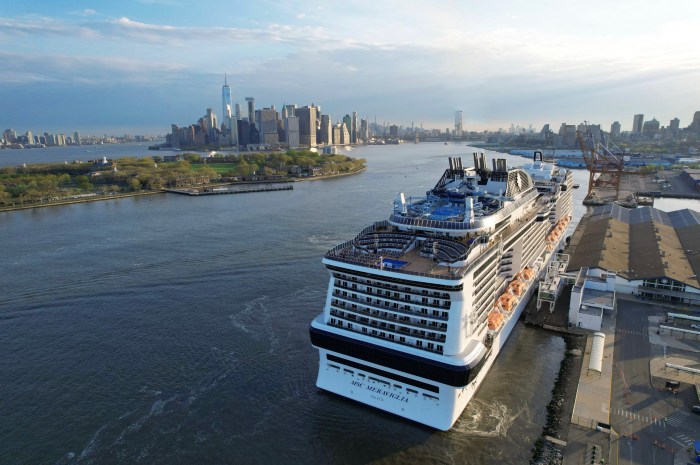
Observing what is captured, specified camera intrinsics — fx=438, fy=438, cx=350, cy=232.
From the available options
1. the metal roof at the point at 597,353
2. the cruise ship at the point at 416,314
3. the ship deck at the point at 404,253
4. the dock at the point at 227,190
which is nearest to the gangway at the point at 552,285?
the metal roof at the point at 597,353

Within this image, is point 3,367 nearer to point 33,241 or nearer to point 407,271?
point 407,271

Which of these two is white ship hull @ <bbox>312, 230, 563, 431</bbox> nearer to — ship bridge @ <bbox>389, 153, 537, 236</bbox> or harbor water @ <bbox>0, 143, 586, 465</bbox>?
harbor water @ <bbox>0, 143, 586, 465</bbox>

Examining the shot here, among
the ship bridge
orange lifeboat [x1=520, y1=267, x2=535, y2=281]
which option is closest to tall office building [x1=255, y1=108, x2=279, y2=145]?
the ship bridge

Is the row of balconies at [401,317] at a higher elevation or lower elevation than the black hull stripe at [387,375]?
higher

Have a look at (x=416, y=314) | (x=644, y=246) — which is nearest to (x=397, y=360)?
(x=416, y=314)

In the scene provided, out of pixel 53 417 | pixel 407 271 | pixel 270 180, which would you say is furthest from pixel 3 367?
pixel 270 180

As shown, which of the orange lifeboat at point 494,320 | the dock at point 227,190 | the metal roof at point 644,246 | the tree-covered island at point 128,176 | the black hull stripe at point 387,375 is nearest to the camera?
the black hull stripe at point 387,375

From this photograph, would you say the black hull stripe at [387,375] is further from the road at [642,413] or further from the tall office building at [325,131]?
the tall office building at [325,131]
